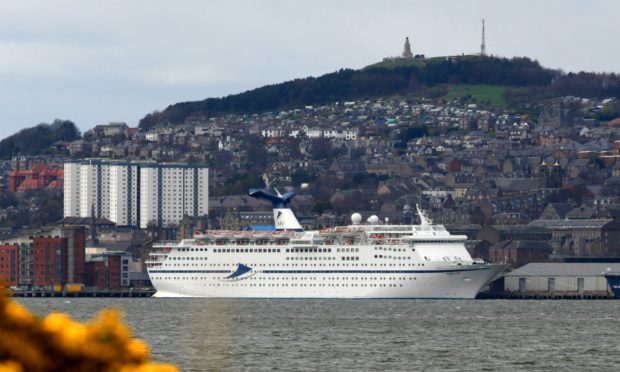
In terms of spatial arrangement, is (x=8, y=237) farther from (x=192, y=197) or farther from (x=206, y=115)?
(x=206, y=115)

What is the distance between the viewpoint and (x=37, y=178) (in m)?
159

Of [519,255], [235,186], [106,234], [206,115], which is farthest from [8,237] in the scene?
[206,115]

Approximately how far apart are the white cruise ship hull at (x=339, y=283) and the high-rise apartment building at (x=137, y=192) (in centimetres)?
6110

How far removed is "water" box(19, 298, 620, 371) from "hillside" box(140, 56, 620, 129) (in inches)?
4953

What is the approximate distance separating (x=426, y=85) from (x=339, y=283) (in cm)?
12352

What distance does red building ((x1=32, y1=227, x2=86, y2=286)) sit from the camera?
94.8m

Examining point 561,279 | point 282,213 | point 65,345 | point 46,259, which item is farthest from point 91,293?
point 65,345

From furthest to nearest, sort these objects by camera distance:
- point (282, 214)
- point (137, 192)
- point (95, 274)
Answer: point (137, 192) → point (95, 274) → point (282, 214)

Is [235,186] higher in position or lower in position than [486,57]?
lower

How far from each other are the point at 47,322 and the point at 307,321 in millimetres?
44821

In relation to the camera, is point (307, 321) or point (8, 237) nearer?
point (307, 321)

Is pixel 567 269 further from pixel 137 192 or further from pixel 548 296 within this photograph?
pixel 137 192

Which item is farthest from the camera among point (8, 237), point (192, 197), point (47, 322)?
point (192, 197)

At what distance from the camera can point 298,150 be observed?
170625 mm
